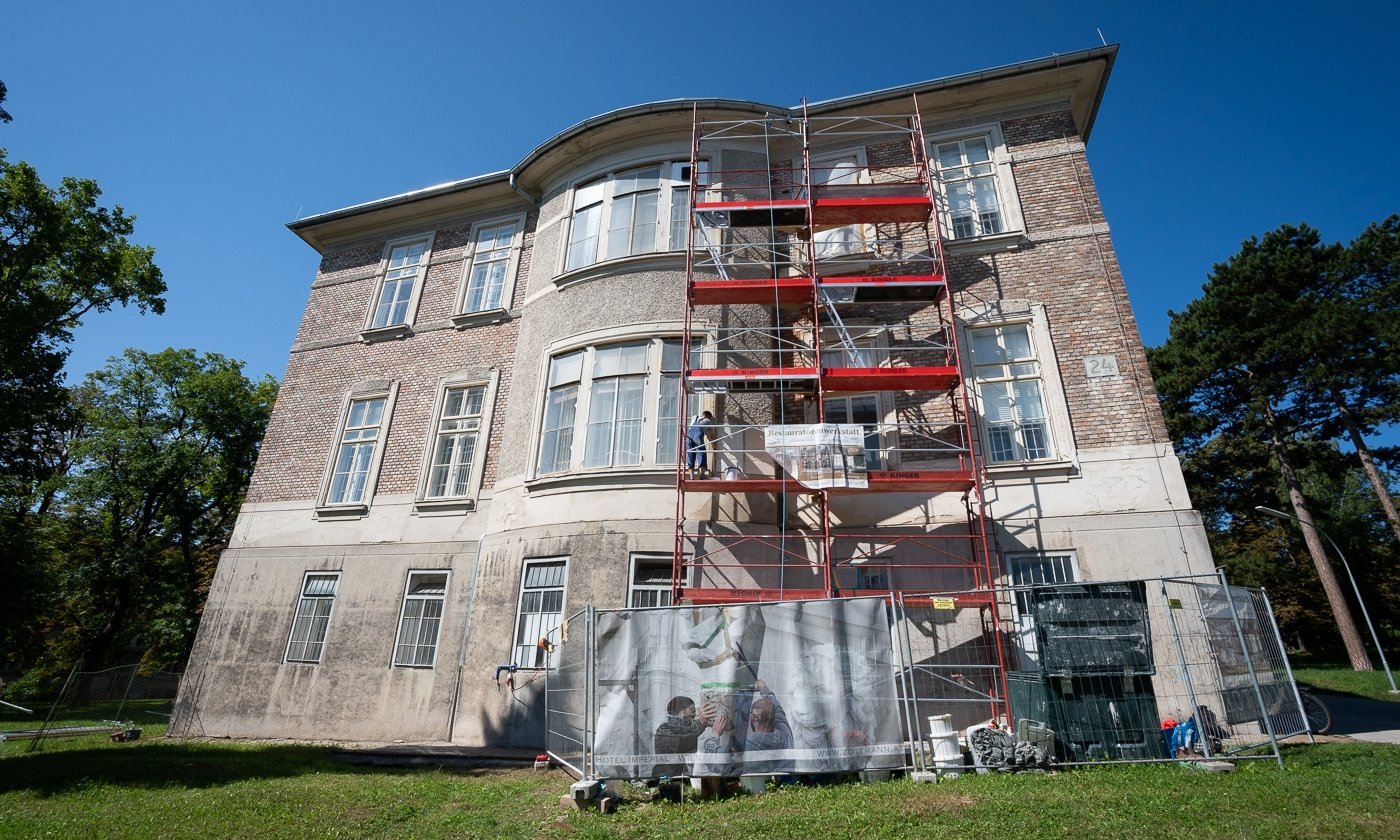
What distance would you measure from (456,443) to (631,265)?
5922 mm

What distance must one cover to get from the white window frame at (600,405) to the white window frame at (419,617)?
11.3ft

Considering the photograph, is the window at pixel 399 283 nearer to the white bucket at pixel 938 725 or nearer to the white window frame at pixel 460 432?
the white window frame at pixel 460 432

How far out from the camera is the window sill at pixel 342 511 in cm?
1549

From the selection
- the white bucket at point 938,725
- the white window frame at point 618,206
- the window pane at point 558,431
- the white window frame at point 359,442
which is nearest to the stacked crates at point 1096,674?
the white bucket at point 938,725

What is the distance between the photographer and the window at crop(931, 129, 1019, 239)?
1415 centimetres

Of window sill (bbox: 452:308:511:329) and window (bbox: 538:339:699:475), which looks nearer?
window (bbox: 538:339:699:475)

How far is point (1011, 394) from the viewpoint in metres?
12.7

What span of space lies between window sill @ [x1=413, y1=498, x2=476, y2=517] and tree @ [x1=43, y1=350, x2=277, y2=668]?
75.5 feet

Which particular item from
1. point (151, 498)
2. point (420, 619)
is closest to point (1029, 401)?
point (420, 619)

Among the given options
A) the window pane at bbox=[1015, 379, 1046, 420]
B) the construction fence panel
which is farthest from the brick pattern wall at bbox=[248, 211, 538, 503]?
the window pane at bbox=[1015, 379, 1046, 420]

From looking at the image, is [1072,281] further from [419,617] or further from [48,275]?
[48,275]

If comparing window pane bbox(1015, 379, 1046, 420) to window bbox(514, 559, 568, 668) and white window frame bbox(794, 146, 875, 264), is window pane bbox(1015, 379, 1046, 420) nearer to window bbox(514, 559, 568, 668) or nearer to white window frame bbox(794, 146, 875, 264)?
white window frame bbox(794, 146, 875, 264)

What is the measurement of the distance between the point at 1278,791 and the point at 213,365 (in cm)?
4135

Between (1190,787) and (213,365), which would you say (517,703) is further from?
(213,365)
